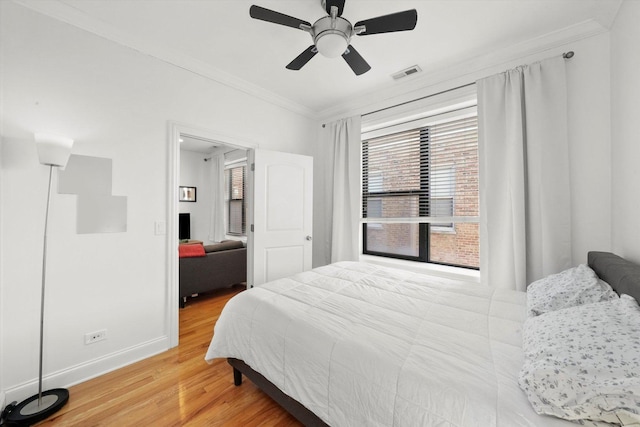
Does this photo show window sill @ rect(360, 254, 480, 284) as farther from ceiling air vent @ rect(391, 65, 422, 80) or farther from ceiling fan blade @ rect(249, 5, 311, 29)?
ceiling fan blade @ rect(249, 5, 311, 29)

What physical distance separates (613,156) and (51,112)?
13.9ft

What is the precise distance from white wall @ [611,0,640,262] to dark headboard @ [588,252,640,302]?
0.68ft

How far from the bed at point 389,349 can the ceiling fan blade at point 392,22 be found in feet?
5.82

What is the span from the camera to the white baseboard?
1.69m

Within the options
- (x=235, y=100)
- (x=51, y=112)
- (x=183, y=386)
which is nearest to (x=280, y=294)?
(x=183, y=386)

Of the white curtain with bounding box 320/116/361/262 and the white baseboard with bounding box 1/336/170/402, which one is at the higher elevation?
the white curtain with bounding box 320/116/361/262

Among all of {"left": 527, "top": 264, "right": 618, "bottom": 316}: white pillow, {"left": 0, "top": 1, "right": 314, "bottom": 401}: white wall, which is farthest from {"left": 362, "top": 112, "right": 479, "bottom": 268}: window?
{"left": 0, "top": 1, "right": 314, "bottom": 401}: white wall

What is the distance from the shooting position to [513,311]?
1.50 metres

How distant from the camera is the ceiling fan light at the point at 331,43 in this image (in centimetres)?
171

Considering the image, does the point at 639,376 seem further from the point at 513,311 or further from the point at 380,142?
the point at 380,142

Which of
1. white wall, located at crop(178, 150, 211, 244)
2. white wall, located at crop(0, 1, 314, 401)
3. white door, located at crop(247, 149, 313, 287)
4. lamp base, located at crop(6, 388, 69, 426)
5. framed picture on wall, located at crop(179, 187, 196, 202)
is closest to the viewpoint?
lamp base, located at crop(6, 388, 69, 426)

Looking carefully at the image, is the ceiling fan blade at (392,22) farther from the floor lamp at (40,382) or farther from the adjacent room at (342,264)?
the floor lamp at (40,382)

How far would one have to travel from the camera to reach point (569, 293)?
1.31m

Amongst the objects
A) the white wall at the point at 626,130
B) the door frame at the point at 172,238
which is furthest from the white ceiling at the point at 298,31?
the door frame at the point at 172,238
